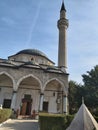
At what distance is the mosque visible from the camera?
758 inches

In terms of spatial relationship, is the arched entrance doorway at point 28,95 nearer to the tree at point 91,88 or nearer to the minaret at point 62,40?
the minaret at point 62,40

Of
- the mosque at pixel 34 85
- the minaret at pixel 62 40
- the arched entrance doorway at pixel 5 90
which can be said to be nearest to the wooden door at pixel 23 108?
the mosque at pixel 34 85

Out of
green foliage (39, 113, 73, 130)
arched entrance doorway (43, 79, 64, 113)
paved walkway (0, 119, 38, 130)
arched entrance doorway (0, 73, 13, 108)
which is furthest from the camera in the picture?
arched entrance doorway (43, 79, 64, 113)

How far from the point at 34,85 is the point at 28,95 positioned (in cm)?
153

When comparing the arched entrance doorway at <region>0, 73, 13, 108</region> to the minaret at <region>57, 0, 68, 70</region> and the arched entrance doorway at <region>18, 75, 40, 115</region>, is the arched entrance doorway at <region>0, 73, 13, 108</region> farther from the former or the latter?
the minaret at <region>57, 0, 68, 70</region>

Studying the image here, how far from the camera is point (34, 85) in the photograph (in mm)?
22266

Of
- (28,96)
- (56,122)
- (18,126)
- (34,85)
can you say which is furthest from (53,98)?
(56,122)

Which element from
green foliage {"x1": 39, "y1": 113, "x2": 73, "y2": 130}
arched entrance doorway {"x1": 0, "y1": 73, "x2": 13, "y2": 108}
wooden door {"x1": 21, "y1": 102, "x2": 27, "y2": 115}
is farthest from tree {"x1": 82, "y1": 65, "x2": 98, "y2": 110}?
green foliage {"x1": 39, "y1": 113, "x2": 73, "y2": 130}

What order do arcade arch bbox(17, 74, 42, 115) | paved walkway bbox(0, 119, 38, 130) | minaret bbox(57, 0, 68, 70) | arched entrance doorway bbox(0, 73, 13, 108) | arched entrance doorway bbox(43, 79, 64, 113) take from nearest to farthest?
paved walkway bbox(0, 119, 38, 130) < arched entrance doorway bbox(0, 73, 13, 108) < arcade arch bbox(17, 74, 42, 115) < arched entrance doorway bbox(43, 79, 64, 113) < minaret bbox(57, 0, 68, 70)

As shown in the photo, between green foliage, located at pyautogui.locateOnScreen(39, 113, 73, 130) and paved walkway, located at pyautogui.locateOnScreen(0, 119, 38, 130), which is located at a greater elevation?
green foliage, located at pyautogui.locateOnScreen(39, 113, 73, 130)

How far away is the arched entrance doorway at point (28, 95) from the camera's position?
21.2 meters

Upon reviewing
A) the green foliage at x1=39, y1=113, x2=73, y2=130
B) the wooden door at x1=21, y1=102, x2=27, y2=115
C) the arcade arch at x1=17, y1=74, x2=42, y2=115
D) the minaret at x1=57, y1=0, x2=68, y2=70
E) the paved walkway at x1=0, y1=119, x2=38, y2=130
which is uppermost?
the minaret at x1=57, y1=0, x2=68, y2=70

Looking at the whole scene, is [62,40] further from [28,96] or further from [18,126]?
[18,126]

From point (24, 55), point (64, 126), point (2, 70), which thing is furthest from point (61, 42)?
point (64, 126)
